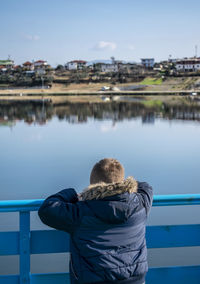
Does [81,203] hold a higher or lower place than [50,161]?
higher

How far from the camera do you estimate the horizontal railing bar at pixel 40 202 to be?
2.41 metres

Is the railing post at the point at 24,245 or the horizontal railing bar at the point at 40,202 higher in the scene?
the horizontal railing bar at the point at 40,202

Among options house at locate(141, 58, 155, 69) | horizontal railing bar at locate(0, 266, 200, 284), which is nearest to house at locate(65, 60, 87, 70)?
house at locate(141, 58, 155, 69)

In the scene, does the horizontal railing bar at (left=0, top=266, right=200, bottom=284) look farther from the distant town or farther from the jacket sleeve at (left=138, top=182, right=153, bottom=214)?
the distant town


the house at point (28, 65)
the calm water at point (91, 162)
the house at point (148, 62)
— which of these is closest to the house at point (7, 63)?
the house at point (28, 65)

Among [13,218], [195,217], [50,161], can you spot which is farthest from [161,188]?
[50,161]

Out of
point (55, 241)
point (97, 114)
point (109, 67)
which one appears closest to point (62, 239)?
point (55, 241)

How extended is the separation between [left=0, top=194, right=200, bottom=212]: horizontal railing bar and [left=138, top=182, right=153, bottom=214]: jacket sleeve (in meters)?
0.20

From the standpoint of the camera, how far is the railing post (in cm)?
246

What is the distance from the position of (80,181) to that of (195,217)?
16.6ft

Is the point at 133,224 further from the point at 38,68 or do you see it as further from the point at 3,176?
the point at 38,68

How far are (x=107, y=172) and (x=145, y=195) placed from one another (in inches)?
11.1

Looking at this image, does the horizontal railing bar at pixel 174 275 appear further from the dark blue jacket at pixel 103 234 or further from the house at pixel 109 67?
the house at pixel 109 67

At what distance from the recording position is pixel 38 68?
141 meters
